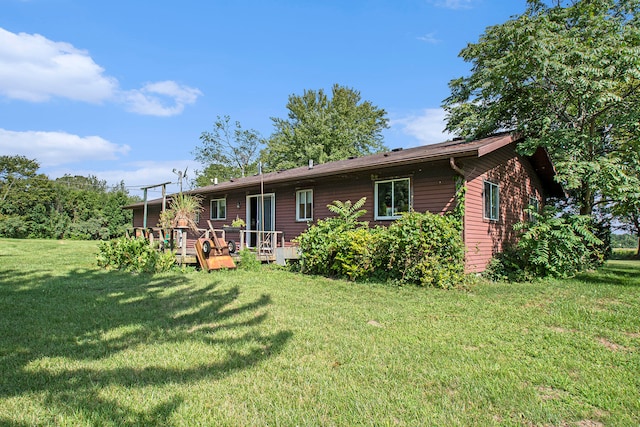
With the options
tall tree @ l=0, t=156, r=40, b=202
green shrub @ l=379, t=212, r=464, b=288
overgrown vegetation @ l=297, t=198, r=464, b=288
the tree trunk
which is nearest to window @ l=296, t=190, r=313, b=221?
overgrown vegetation @ l=297, t=198, r=464, b=288

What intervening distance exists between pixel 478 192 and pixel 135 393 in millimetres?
9334

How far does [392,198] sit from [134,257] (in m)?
7.08

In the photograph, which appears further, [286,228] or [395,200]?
[286,228]

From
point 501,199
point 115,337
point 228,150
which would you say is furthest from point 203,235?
point 228,150

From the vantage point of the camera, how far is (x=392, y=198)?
10.6 m

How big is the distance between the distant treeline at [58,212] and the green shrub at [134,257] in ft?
67.1

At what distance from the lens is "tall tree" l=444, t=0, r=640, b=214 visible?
963 cm

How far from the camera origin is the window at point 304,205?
1283 centimetres

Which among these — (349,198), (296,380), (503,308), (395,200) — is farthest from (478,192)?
(296,380)

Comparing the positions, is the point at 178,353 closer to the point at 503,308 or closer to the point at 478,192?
the point at 503,308

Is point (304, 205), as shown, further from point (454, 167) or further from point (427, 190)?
point (454, 167)

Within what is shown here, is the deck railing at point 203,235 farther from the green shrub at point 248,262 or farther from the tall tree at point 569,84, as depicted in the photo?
the tall tree at point 569,84

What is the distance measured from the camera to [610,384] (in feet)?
10.1

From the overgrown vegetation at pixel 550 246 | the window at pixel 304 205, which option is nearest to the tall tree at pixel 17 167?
the window at pixel 304 205
